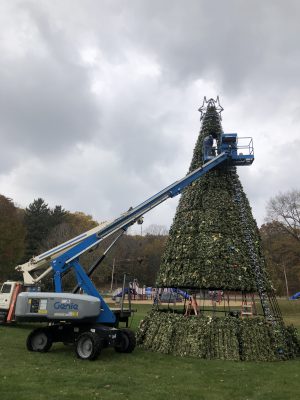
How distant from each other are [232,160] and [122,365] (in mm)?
8128

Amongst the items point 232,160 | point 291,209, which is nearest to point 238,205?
point 232,160

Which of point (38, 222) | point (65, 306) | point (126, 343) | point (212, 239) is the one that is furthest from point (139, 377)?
point (38, 222)

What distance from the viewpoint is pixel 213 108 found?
15258 millimetres

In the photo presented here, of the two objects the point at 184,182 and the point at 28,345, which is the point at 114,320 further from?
the point at 184,182

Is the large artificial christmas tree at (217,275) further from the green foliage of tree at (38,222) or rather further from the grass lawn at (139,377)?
the green foliage of tree at (38,222)

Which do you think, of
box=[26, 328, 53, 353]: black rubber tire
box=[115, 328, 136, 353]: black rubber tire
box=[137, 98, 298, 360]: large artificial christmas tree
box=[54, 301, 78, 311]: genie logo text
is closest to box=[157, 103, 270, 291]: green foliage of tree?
box=[137, 98, 298, 360]: large artificial christmas tree

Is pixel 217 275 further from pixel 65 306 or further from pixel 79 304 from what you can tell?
pixel 65 306

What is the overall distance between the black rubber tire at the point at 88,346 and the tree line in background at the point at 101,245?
19.8 meters

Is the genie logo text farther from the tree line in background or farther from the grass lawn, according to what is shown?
the tree line in background

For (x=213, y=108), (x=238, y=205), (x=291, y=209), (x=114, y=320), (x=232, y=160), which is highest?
(x=291, y=209)

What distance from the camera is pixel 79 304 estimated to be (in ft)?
34.6

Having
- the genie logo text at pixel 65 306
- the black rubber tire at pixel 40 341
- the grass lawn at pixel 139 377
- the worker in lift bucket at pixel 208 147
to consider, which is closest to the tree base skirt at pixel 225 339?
the grass lawn at pixel 139 377

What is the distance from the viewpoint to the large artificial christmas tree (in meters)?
10.7

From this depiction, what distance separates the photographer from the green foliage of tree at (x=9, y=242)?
135ft
